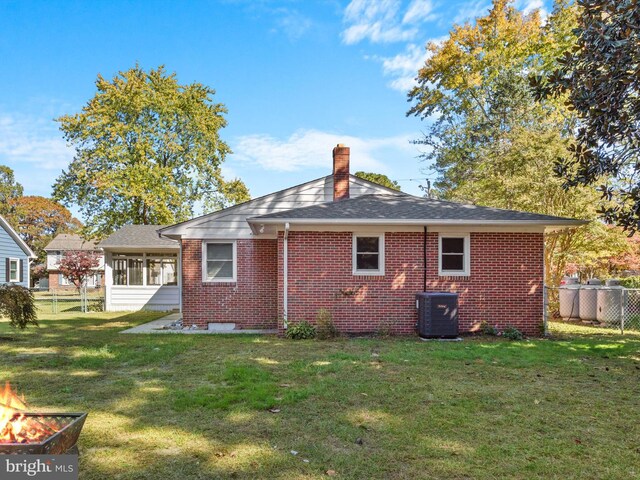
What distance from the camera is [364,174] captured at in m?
45.4

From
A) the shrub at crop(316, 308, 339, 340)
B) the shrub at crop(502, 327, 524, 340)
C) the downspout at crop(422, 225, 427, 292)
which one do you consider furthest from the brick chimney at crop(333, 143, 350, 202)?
the shrub at crop(502, 327, 524, 340)

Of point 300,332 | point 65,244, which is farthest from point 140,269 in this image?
point 65,244

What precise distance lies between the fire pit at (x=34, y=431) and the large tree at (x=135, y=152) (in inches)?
929

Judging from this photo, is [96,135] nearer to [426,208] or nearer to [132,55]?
[132,55]

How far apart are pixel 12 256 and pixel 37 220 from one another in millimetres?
34566

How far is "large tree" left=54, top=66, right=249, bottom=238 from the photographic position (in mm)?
24969

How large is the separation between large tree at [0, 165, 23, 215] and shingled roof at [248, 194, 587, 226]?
53910 millimetres

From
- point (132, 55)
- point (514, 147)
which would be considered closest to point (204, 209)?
point (132, 55)

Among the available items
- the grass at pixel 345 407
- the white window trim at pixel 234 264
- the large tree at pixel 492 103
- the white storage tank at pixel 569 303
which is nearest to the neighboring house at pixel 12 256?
the white window trim at pixel 234 264

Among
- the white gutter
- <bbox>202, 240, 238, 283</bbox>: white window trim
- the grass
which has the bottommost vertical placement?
the grass

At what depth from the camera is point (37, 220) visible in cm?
5109

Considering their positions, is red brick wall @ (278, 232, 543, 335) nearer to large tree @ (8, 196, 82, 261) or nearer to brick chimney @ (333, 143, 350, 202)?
brick chimney @ (333, 143, 350, 202)

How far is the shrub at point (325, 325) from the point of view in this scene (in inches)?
390

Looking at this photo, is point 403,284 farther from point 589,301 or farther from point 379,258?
point 589,301
